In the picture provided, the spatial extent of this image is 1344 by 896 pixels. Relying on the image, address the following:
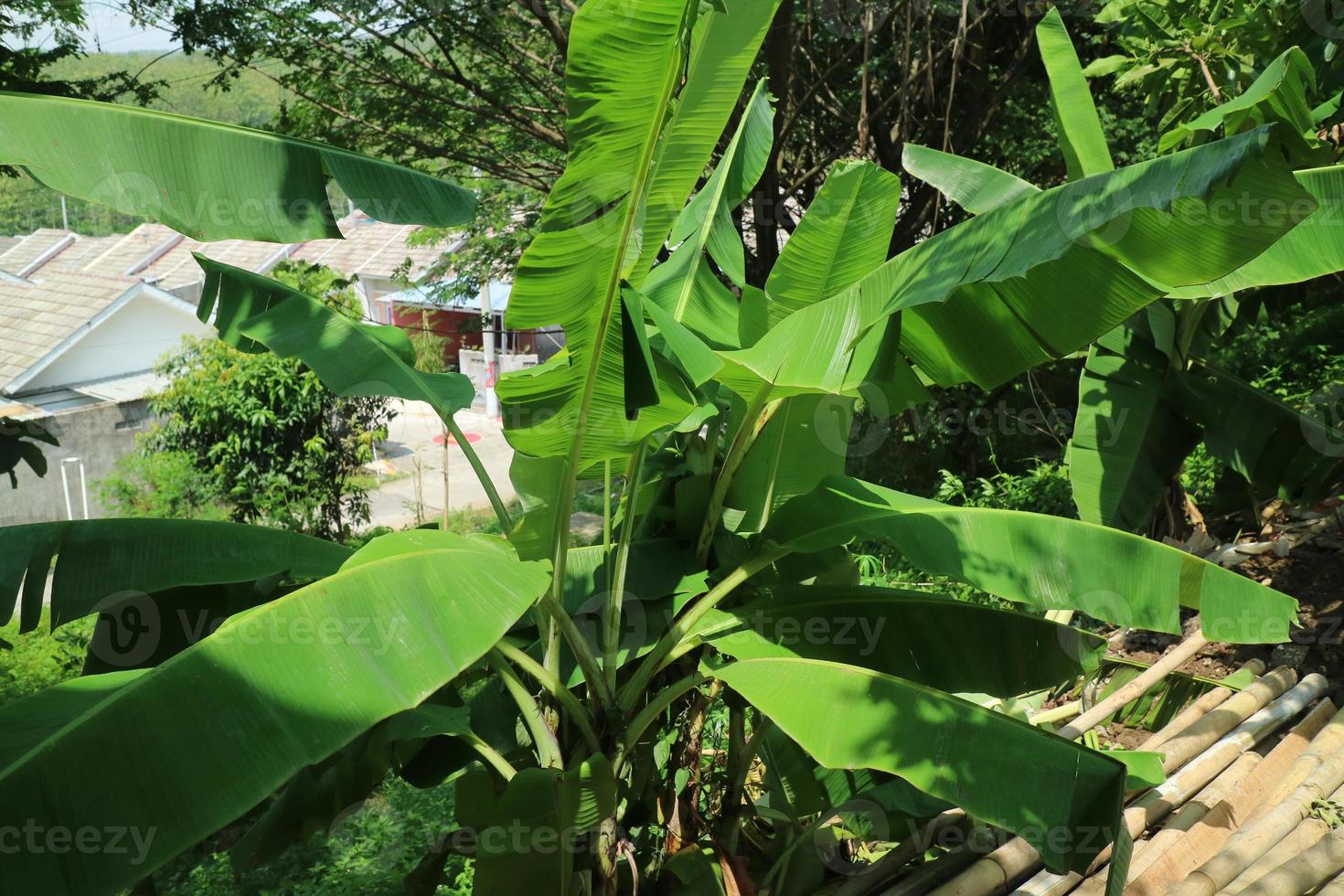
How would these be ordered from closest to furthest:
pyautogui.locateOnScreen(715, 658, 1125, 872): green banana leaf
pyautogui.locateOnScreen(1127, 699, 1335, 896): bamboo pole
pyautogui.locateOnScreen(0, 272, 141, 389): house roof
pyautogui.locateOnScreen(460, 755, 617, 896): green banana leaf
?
pyautogui.locateOnScreen(715, 658, 1125, 872): green banana leaf
pyautogui.locateOnScreen(460, 755, 617, 896): green banana leaf
pyautogui.locateOnScreen(1127, 699, 1335, 896): bamboo pole
pyautogui.locateOnScreen(0, 272, 141, 389): house roof

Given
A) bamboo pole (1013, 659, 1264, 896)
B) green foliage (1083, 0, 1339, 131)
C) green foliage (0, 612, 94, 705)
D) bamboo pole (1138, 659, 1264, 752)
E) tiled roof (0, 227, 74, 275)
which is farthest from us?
tiled roof (0, 227, 74, 275)

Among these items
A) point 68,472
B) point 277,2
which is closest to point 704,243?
point 277,2

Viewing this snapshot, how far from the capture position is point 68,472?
1292 cm

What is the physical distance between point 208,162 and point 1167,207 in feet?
7.33

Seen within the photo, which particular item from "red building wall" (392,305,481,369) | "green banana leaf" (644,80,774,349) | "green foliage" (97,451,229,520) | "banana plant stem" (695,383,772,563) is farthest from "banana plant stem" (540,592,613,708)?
"red building wall" (392,305,481,369)

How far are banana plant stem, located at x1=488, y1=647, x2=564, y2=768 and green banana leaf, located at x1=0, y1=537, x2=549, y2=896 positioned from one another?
52 centimetres

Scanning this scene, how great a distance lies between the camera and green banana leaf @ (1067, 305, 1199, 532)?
4.38 m

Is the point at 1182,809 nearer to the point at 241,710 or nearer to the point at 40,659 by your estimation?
the point at 241,710

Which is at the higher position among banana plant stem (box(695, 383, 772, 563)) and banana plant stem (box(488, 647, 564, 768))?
banana plant stem (box(695, 383, 772, 563))

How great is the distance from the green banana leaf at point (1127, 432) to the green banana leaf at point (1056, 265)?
1929 millimetres

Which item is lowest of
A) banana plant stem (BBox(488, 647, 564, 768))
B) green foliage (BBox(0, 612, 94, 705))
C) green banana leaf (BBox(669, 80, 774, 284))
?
green foliage (BBox(0, 612, 94, 705))

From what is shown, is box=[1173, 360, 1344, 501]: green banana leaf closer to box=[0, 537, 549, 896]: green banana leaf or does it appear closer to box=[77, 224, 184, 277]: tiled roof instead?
box=[0, 537, 549, 896]: green banana leaf

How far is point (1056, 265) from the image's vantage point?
245cm

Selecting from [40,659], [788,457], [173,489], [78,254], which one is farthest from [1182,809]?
[78,254]
